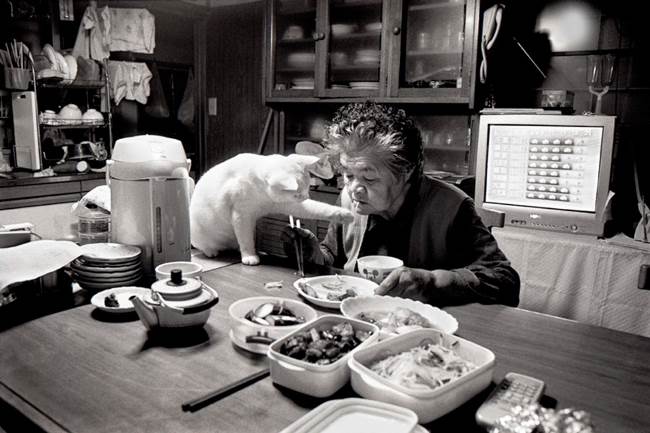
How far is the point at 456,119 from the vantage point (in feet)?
12.1

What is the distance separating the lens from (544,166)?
283cm

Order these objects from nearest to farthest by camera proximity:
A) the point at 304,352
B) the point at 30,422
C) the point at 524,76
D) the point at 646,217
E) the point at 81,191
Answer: the point at 30,422 → the point at 304,352 → the point at 646,217 → the point at 524,76 → the point at 81,191

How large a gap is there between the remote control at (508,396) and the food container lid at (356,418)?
0.14 m

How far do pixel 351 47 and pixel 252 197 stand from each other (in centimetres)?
249

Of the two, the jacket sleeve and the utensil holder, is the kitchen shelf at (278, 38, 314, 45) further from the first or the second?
the jacket sleeve

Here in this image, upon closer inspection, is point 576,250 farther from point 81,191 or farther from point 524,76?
point 81,191

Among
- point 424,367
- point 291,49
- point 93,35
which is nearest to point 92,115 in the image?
point 93,35

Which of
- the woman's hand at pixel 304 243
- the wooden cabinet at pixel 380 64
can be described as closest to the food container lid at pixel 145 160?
the woman's hand at pixel 304 243

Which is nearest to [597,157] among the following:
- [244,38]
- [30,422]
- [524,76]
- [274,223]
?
[524,76]

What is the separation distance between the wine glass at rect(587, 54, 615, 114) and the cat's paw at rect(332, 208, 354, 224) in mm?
1958

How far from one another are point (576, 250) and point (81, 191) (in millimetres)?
3366

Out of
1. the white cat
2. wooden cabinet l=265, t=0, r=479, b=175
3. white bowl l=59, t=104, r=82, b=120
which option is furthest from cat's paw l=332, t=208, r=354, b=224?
white bowl l=59, t=104, r=82, b=120

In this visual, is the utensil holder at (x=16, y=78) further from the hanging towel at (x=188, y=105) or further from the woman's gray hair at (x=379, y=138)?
the woman's gray hair at (x=379, y=138)

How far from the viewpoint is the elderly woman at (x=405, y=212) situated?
166 centimetres
